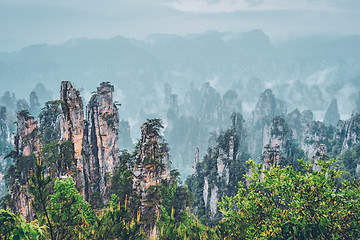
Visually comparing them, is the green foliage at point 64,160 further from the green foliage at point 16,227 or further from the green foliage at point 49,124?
the green foliage at point 16,227

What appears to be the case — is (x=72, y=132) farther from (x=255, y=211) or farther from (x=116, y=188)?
(x=255, y=211)

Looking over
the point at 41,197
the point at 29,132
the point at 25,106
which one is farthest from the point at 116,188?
the point at 25,106

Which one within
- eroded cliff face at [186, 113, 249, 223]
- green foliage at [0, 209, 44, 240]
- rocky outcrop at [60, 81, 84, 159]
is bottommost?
eroded cliff face at [186, 113, 249, 223]

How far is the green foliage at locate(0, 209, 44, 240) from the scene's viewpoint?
21.6 feet

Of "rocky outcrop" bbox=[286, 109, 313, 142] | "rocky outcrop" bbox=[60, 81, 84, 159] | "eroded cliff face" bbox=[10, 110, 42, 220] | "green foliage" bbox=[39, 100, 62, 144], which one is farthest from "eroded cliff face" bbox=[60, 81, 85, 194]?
"rocky outcrop" bbox=[286, 109, 313, 142]

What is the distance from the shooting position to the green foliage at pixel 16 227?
6.58 metres

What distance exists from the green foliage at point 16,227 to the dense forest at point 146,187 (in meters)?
0.03

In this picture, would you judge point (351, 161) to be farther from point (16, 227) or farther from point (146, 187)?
point (16, 227)

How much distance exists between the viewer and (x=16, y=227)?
6.96 meters

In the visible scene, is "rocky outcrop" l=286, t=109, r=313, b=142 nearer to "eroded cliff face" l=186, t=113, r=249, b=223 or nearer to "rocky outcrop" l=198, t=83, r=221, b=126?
"eroded cliff face" l=186, t=113, r=249, b=223

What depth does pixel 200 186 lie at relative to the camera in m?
56.8

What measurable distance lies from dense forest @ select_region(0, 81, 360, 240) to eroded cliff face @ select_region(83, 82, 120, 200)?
0.13 metres

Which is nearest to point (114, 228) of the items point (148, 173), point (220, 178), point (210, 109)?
point (148, 173)

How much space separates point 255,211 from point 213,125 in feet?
544
